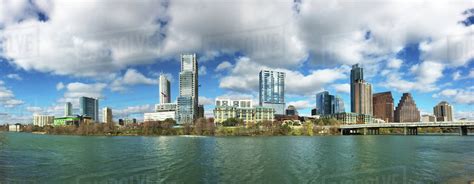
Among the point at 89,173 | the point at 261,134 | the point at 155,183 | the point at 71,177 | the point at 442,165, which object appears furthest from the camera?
the point at 261,134

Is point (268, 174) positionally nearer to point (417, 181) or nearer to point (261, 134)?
point (417, 181)

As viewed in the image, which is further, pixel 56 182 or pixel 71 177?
pixel 71 177

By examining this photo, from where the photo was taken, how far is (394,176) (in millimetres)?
39000

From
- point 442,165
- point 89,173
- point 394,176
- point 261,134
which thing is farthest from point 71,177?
point 261,134

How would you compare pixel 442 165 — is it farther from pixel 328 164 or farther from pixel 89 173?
pixel 89 173

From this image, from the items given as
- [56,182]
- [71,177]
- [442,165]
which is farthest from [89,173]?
[442,165]

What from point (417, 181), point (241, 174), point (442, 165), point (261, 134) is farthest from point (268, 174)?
point (261, 134)

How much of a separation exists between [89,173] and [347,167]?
32.2 meters

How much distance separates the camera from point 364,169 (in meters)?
44.1

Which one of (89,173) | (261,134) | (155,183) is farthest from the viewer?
(261,134)

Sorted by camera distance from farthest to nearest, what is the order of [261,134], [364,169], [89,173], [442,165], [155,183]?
[261,134], [442,165], [364,169], [89,173], [155,183]

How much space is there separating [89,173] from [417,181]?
119ft

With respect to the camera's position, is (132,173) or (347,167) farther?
(347,167)

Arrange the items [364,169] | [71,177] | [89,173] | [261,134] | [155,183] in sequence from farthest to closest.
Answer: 1. [261,134]
2. [364,169]
3. [89,173]
4. [71,177]
5. [155,183]
